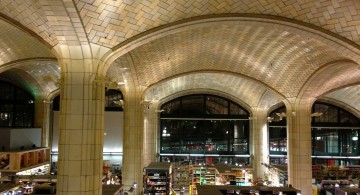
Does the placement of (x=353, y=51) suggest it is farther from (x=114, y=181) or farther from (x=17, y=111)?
(x=17, y=111)

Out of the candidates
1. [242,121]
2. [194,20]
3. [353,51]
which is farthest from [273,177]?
[194,20]

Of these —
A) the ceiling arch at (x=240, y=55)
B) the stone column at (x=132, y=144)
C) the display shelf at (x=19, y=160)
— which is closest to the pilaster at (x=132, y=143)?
the stone column at (x=132, y=144)

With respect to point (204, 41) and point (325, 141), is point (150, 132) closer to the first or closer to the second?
point (204, 41)

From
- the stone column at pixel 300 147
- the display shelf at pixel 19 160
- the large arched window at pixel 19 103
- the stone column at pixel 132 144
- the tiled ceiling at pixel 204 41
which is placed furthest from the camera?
the large arched window at pixel 19 103

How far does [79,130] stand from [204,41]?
28.4 feet

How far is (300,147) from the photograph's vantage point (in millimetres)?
18156

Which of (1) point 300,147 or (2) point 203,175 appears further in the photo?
(2) point 203,175

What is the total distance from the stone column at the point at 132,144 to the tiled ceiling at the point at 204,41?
127 centimetres

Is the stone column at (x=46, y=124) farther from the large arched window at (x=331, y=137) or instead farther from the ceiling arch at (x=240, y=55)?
the large arched window at (x=331, y=137)

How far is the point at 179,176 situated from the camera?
22797 mm

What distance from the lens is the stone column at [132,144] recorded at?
1716 centimetres

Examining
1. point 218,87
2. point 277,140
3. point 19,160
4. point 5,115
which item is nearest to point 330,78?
point 218,87

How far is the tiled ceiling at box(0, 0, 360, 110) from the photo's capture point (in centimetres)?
859

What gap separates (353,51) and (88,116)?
773 cm
